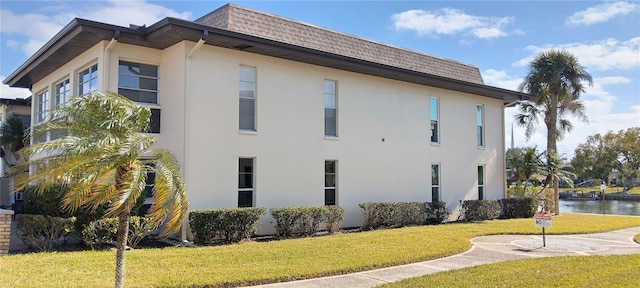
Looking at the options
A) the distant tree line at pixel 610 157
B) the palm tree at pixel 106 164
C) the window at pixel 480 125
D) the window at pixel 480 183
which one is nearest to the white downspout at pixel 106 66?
the palm tree at pixel 106 164

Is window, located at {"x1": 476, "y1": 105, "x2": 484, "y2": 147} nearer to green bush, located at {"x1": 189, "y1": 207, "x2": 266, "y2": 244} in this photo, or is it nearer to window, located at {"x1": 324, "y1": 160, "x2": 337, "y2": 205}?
window, located at {"x1": 324, "y1": 160, "x2": 337, "y2": 205}

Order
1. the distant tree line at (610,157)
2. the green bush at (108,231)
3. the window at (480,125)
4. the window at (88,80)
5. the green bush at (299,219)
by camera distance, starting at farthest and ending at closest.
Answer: the distant tree line at (610,157)
the window at (480,125)
the window at (88,80)
the green bush at (299,219)
the green bush at (108,231)

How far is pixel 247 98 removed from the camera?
567 inches

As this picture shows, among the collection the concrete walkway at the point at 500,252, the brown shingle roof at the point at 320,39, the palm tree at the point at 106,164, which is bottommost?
the concrete walkway at the point at 500,252

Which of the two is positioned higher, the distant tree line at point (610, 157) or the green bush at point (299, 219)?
the distant tree line at point (610, 157)

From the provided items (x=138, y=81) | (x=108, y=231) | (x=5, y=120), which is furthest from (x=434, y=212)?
(x=5, y=120)

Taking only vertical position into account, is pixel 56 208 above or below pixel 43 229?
above

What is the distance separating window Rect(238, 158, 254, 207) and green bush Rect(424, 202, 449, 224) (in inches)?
291

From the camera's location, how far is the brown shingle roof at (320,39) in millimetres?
14477

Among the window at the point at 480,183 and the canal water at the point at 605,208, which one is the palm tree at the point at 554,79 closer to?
the window at the point at 480,183

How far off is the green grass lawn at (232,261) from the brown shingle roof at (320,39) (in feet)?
21.5

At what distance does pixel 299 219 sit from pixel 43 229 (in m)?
6.47

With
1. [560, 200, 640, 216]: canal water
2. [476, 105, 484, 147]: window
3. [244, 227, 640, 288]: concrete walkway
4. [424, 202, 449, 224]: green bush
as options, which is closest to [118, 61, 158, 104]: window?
[244, 227, 640, 288]: concrete walkway

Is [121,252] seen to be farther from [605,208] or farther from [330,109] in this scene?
[605,208]
